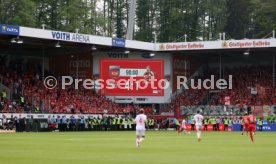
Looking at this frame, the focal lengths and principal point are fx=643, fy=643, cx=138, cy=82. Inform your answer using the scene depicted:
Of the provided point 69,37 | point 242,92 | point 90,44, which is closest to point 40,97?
point 69,37

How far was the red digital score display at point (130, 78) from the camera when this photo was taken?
71125 millimetres

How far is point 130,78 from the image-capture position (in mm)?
71125

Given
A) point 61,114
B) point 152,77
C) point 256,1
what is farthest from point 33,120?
point 256,1

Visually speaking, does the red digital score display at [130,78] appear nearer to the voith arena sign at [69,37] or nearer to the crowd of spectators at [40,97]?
the crowd of spectators at [40,97]

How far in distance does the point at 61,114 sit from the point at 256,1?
40.8 m


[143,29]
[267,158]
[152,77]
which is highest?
[143,29]

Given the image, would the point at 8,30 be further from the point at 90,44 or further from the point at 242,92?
the point at 242,92

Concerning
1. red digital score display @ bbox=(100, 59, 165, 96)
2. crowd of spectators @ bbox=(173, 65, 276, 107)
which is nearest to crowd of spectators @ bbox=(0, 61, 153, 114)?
red digital score display @ bbox=(100, 59, 165, 96)

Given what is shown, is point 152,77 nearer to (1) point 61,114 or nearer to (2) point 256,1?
(1) point 61,114

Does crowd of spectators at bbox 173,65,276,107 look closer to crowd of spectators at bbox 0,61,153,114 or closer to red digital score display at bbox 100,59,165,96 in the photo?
red digital score display at bbox 100,59,165,96

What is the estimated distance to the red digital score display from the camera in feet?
233

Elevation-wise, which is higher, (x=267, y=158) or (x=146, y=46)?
(x=146, y=46)

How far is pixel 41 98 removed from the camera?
64.2 metres

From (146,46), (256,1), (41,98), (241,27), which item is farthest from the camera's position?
(241,27)
